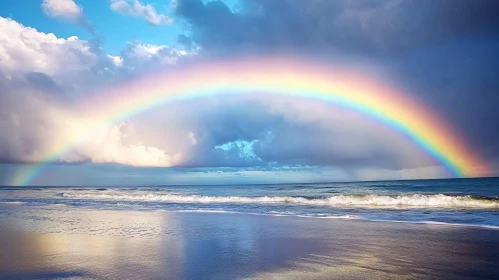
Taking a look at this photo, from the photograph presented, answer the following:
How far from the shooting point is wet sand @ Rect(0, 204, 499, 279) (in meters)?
7.58

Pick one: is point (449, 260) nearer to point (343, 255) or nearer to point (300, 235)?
point (343, 255)

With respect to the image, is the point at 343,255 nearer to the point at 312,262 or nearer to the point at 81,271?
the point at 312,262

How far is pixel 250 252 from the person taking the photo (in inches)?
388

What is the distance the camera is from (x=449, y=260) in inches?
339

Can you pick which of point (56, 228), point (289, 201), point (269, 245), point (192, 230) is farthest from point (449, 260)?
point (289, 201)

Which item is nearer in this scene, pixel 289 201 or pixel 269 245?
pixel 269 245

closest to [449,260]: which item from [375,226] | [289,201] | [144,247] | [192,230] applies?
[375,226]

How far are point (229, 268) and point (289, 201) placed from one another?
24.7 meters

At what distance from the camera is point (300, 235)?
42.1 feet

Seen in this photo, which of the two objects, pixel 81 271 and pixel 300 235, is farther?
pixel 300 235

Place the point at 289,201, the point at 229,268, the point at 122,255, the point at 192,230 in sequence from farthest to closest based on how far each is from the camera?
the point at 289,201
the point at 192,230
the point at 122,255
the point at 229,268

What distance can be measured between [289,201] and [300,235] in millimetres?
19607

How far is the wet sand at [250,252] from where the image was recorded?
24.9ft

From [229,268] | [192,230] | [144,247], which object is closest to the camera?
[229,268]
